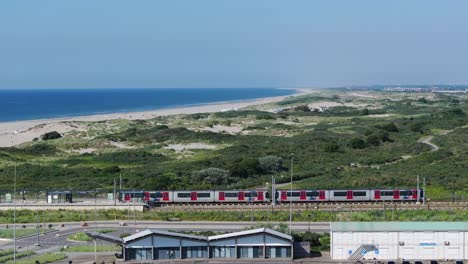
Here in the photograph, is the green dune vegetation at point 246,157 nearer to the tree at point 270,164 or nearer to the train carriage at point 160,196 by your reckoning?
the tree at point 270,164

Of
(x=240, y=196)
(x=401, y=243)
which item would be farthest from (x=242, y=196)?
(x=401, y=243)

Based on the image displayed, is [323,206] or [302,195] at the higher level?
[302,195]

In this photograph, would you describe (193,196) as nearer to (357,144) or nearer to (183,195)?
(183,195)

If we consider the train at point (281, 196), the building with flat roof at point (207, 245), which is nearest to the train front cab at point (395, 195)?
the train at point (281, 196)

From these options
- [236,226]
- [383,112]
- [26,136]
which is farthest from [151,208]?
[383,112]

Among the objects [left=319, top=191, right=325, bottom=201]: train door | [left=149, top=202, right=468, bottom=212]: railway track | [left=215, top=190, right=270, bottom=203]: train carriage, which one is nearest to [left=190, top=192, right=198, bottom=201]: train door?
[left=149, top=202, right=468, bottom=212]: railway track

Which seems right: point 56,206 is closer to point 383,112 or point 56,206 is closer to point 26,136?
point 26,136
